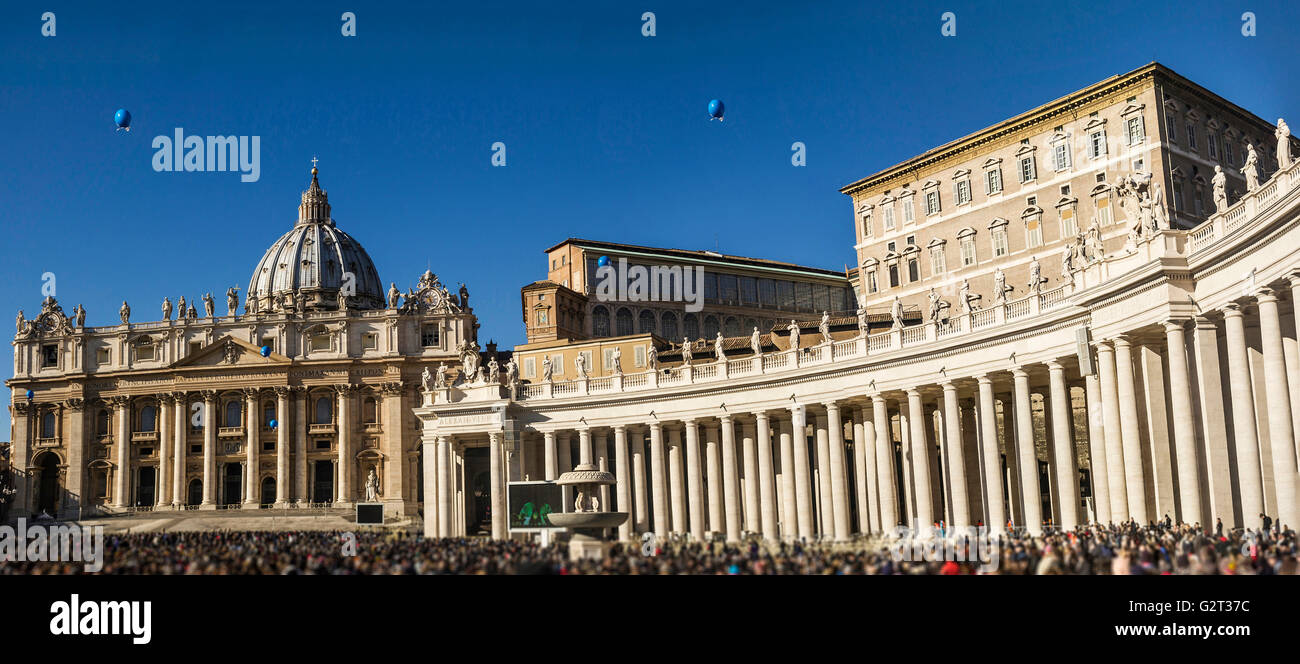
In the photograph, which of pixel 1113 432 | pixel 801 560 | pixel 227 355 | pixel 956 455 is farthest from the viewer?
pixel 227 355

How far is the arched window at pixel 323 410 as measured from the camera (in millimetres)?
128875

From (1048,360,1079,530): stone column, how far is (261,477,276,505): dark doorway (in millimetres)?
97696

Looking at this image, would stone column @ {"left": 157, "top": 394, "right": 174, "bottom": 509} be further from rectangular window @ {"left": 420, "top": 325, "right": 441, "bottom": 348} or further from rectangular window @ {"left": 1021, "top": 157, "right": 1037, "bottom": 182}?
rectangular window @ {"left": 1021, "top": 157, "right": 1037, "bottom": 182}

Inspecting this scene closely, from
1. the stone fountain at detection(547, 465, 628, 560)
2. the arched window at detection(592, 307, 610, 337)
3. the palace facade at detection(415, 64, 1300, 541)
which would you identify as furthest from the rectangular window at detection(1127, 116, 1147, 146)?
the arched window at detection(592, 307, 610, 337)

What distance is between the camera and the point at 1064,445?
169ft

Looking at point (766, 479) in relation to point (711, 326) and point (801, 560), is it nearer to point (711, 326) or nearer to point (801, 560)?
point (801, 560)

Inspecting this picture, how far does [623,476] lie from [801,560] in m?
38.4

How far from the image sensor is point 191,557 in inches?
1604

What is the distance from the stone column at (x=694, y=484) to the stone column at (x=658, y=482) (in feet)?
5.88

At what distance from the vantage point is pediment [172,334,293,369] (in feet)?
422

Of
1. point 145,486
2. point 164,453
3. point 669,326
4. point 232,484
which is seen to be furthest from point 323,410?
point 669,326

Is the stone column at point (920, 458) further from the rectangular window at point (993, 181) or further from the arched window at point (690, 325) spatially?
the arched window at point (690, 325)
